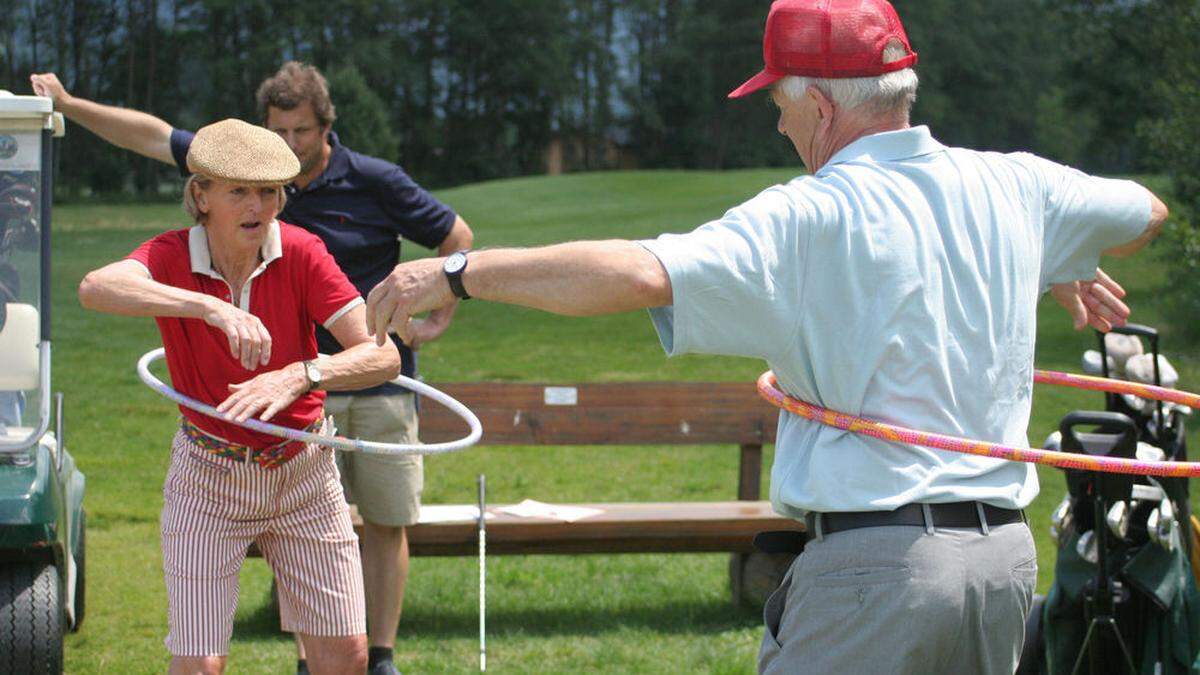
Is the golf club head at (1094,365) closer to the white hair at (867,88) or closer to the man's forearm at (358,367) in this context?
the man's forearm at (358,367)

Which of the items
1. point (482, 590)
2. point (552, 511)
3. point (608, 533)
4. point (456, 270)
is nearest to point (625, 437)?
point (552, 511)

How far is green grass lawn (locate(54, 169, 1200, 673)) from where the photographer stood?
6406mm

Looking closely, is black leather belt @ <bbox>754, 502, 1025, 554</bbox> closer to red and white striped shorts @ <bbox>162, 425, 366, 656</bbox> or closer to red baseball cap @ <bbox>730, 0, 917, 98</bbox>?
red baseball cap @ <bbox>730, 0, 917, 98</bbox>

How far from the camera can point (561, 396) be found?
776cm

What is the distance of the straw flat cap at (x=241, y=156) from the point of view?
4.18 metres

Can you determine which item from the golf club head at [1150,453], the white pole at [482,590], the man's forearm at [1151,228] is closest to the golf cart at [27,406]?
the white pole at [482,590]

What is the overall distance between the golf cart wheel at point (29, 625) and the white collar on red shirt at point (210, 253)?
140cm

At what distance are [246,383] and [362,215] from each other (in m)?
1.96

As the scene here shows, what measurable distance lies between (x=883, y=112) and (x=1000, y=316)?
1.59 ft

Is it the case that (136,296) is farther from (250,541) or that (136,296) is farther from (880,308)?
(880,308)

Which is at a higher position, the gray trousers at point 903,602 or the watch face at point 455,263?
the watch face at point 455,263

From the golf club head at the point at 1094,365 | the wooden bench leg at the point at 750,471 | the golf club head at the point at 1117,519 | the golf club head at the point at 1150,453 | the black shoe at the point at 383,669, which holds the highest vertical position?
the golf club head at the point at 1094,365

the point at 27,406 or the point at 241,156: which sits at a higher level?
the point at 241,156

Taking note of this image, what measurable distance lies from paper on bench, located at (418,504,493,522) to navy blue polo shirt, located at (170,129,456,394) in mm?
1001
